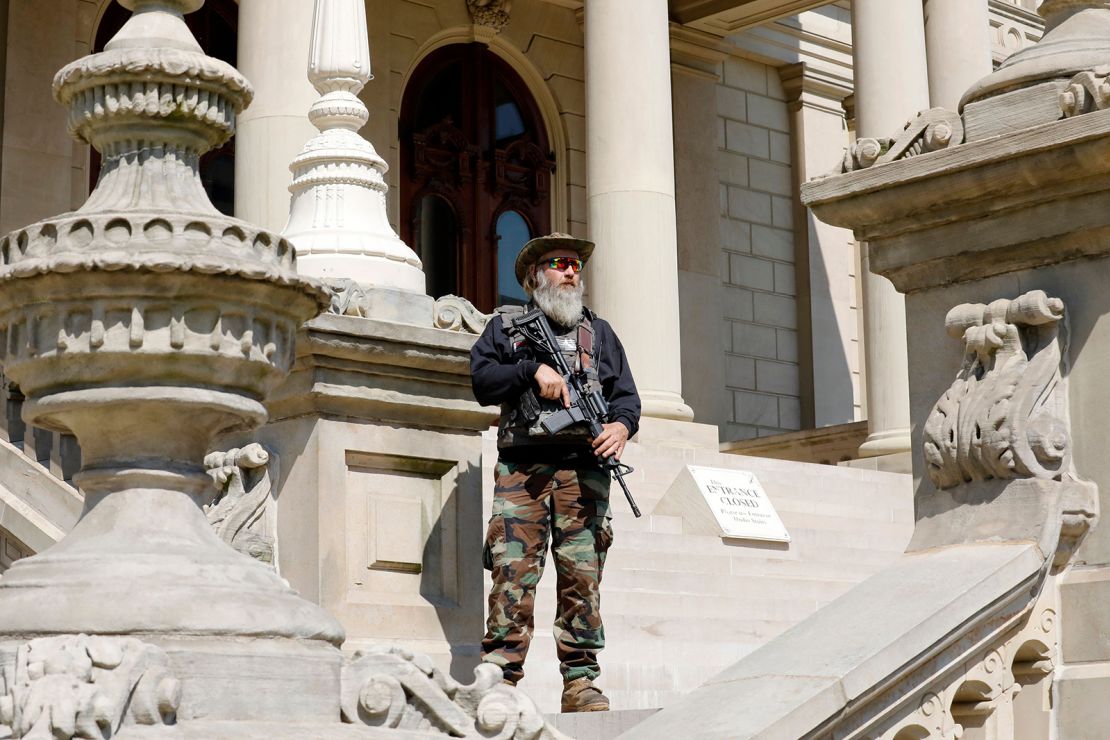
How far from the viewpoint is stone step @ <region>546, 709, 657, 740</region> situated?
21.4 feet

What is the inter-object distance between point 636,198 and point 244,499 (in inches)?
422

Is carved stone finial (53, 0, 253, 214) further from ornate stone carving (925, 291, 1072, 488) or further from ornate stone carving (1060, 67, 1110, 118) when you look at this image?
ornate stone carving (1060, 67, 1110, 118)

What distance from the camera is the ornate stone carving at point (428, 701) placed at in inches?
166

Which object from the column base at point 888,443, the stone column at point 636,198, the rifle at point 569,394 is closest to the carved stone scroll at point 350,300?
the rifle at point 569,394

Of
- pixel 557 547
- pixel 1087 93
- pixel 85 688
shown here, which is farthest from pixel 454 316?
pixel 85 688

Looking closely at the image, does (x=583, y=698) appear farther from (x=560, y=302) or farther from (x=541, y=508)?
(x=560, y=302)

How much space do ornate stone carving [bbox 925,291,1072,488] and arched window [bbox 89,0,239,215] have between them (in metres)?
16.2

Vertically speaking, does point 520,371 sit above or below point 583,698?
above

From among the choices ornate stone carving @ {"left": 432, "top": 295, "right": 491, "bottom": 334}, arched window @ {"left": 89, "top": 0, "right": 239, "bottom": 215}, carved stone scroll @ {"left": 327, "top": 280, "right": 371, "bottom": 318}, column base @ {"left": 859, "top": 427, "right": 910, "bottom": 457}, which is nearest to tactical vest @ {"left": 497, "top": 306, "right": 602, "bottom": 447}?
ornate stone carving @ {"left": 432, "top": 295, "right": 491, "bottom": 334}

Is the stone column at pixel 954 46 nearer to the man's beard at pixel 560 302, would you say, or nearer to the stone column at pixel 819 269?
the stone column at pixel 819 269

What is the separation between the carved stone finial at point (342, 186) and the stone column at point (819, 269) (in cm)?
1873

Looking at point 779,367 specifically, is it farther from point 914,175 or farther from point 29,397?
point 29,397

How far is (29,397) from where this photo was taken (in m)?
4.29

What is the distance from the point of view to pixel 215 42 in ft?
72.9
